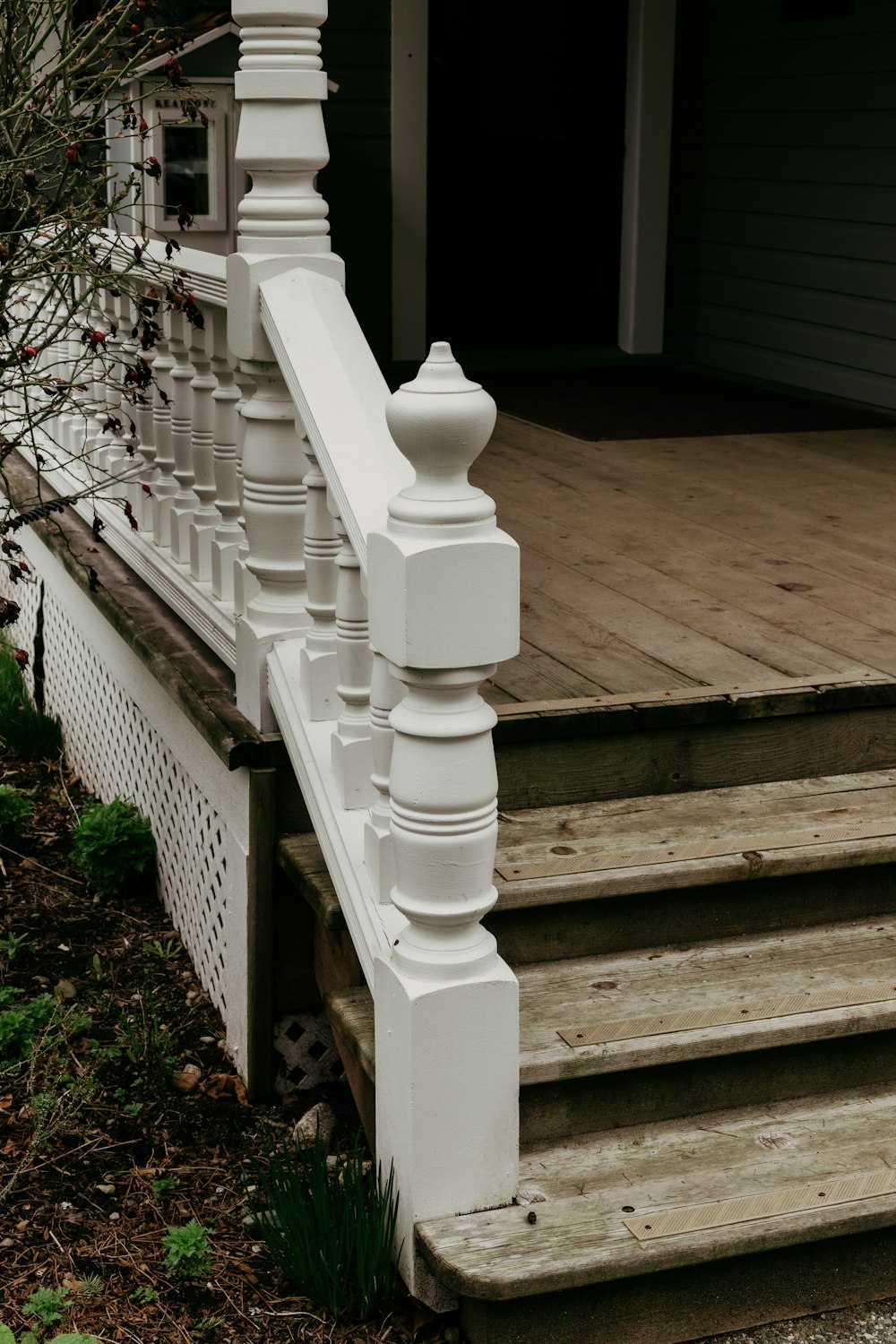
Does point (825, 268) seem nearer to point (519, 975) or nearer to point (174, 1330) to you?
point (519, 975)

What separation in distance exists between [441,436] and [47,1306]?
1.45 metres

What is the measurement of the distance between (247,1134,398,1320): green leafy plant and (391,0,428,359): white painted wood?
5.47 meters

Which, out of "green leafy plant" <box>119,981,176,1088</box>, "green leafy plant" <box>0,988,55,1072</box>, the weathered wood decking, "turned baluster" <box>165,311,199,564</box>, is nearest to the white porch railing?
"turned baluster" <box>165,311,199,564</box>

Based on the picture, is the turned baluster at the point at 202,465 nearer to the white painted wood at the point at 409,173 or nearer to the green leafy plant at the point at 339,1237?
the green leafy plant at the point at 339,1237

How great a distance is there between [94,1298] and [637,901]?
108 cm

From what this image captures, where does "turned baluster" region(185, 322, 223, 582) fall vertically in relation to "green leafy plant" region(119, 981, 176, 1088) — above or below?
above

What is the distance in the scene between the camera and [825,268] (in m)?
7.07

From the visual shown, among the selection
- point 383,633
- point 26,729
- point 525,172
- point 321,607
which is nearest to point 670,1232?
point 383,633

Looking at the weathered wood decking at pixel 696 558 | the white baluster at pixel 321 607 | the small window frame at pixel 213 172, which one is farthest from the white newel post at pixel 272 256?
the small window frame at pixel 213 172

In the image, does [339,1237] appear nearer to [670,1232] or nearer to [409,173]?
[670,1232]

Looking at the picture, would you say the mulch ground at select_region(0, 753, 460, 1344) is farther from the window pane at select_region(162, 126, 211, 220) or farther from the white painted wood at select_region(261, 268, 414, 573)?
the window pane at select_region(162, 126, 211, 220)

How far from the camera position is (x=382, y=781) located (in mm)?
2363

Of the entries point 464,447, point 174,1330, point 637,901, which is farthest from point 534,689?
point 174,1330

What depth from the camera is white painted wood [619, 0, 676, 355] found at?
7363 millimetres
